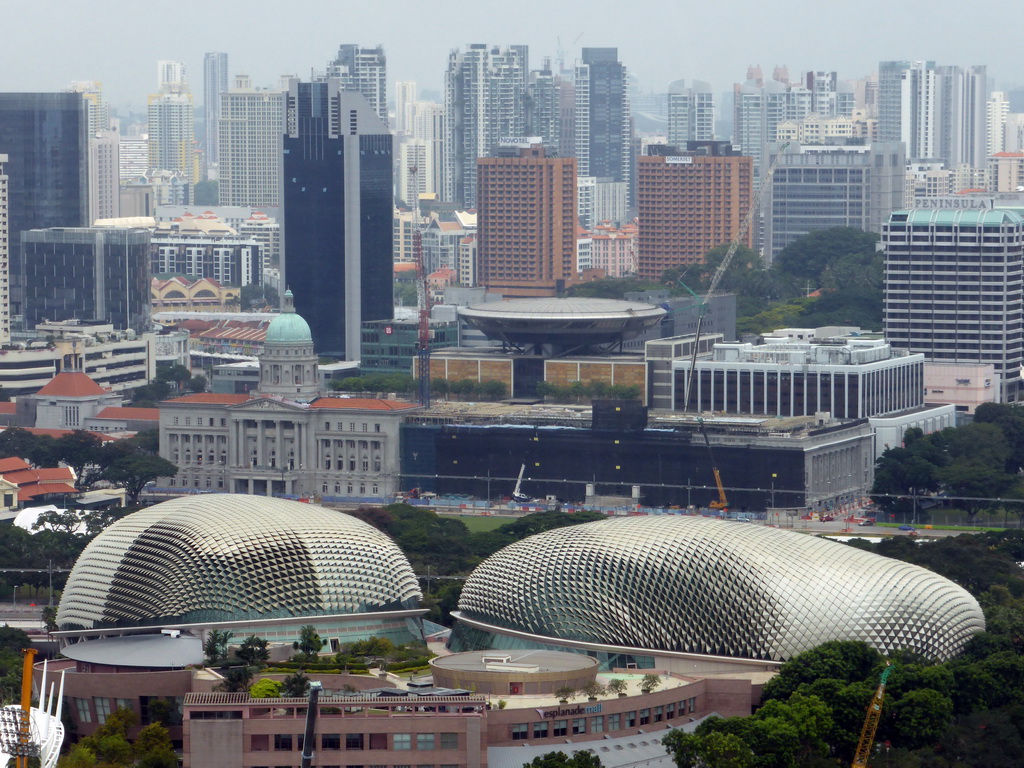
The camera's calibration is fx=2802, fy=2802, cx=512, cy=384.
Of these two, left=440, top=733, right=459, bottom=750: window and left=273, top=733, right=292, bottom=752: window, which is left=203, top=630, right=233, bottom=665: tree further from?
left=440, top=733, right=459, bottom=750: window

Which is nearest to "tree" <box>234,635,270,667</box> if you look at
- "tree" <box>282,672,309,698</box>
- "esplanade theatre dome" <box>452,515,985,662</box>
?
"tree" <box>282,672,309,698</box>

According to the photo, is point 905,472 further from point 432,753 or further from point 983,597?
point 432,753

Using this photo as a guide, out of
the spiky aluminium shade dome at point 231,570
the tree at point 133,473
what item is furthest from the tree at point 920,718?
the tree at point 133,473

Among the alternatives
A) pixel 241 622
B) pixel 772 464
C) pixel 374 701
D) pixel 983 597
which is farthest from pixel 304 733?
pixel 772 464

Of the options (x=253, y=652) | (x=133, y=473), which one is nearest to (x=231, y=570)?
(x=253, y=652)

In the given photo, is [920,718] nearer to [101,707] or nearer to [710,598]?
[710,598]
